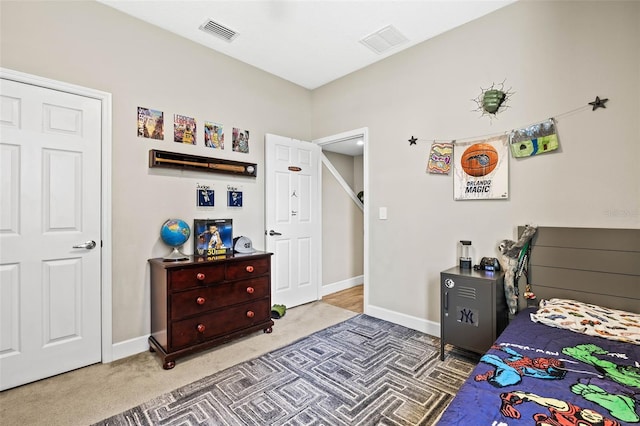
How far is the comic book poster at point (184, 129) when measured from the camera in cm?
294

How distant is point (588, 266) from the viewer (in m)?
2.13

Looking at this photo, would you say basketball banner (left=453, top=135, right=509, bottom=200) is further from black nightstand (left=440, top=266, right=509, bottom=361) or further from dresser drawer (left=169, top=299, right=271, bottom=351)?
dresser drawer (left=169, top=299, right=271, bottom=351)

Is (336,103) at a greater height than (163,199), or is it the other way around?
(336,103)

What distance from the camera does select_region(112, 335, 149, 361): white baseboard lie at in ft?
8.38

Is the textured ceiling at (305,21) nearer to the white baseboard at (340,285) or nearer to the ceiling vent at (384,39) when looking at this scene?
the ceiling vent at (384,39)

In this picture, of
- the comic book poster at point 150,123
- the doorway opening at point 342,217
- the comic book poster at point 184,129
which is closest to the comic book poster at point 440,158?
the doorway opening at point 342,217

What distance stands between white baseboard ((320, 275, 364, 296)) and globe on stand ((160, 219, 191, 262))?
2.14 meters

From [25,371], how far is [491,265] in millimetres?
3638

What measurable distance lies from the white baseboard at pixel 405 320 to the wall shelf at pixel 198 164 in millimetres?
2110

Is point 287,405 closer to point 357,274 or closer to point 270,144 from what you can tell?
point 270,144

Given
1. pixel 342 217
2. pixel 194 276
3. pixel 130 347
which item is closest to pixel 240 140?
pixel 194 276

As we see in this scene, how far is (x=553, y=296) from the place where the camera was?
88.9 inches

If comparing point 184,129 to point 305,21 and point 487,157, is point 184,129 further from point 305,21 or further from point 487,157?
point 487,157

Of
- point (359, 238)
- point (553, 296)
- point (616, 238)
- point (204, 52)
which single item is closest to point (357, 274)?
point (359, 238)
